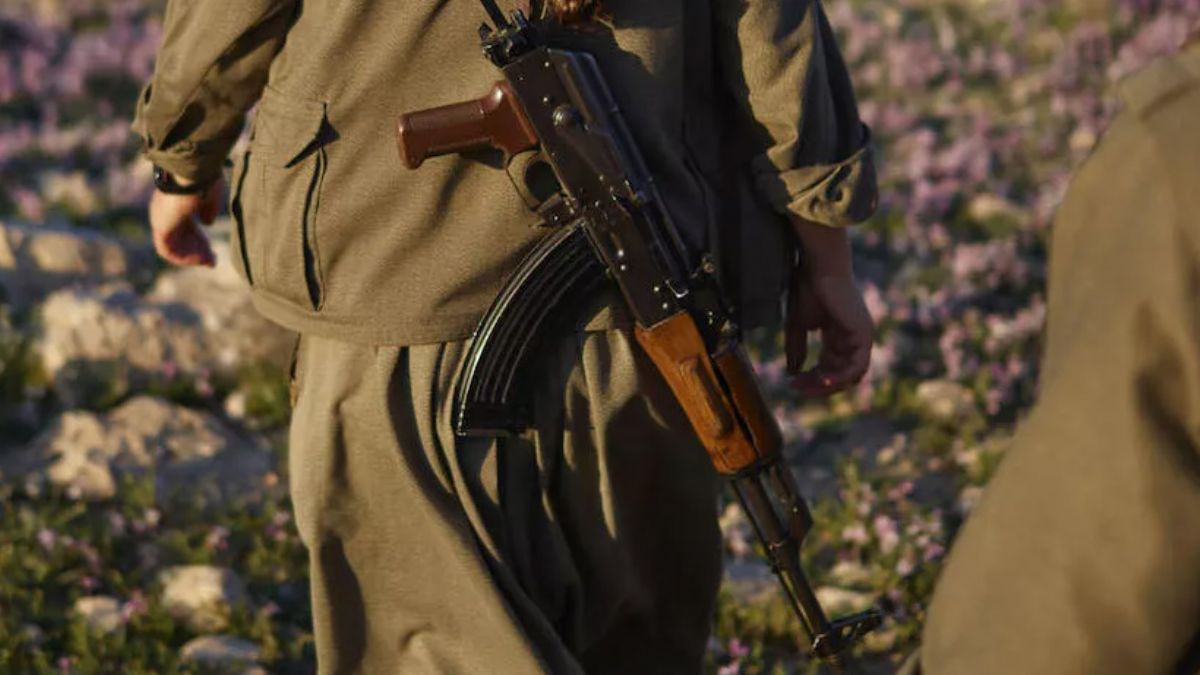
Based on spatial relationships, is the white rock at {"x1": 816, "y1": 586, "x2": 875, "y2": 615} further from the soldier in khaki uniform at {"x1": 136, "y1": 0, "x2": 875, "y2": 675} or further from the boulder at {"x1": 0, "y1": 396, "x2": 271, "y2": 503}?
the boulder at {"x1": 0, "y1": 396, "x2": 271, "y2": 503}

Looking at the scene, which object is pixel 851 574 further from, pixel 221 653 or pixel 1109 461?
pixel 1109 461

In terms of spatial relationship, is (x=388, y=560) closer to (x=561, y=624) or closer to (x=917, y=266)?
(x=561, y=624)

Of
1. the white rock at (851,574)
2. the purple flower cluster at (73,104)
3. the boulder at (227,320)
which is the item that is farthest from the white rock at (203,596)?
the purple flower cluster at (73,104)

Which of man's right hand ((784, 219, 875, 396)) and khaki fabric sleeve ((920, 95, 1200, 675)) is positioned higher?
khaki fabric sleeve ((920, 95, 1200, 675))

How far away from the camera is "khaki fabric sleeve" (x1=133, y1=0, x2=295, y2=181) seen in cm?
340

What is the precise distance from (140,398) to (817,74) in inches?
135

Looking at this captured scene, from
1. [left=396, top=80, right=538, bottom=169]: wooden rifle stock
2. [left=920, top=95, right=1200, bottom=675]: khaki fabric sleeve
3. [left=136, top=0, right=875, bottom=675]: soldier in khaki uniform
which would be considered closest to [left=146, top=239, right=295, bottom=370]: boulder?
[left=136, top=0, right=875, bottom=675]: soldier in khaki uniform

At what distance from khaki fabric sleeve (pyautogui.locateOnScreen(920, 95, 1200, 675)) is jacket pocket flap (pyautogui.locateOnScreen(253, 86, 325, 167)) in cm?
175

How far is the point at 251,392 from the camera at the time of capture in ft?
21.0

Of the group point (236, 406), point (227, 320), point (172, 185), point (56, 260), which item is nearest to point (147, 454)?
point (236, 406)

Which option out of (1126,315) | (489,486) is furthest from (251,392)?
(1126,315)

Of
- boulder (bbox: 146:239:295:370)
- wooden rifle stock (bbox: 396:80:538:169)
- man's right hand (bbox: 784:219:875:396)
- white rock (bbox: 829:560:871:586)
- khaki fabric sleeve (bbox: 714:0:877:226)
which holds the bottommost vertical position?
white rock (bbox: 829:560:871:586)

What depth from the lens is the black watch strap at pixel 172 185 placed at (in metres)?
3.83

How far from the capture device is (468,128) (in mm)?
3256
